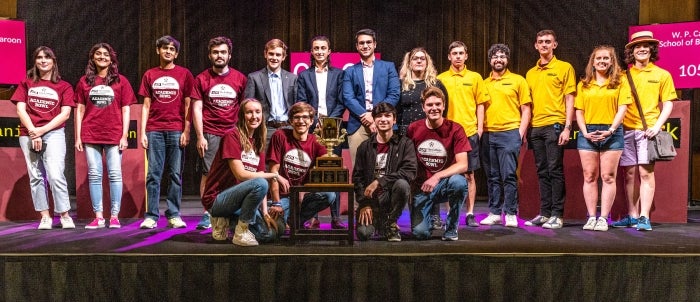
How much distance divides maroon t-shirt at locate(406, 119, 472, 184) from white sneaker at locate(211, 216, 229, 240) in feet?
3.81

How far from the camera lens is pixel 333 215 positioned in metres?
3.90

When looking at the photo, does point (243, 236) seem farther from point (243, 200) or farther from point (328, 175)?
point (328, 175)

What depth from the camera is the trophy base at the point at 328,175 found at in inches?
133

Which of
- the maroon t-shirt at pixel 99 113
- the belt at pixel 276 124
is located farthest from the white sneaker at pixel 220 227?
the maroon t-shirt at pixel 99 113

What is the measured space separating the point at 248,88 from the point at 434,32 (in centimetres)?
323

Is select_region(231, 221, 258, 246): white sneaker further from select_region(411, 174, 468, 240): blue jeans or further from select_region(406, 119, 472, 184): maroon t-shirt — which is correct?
select_region(406, 119, 472, 184): maroon t-shirt

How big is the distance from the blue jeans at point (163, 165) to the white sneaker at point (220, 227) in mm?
695

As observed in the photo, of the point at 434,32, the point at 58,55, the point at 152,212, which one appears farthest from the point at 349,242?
the point at 58,55

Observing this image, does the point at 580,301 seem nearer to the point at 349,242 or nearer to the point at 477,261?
the point at 477,261

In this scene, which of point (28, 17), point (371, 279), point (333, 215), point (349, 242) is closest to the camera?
point (371, 279)

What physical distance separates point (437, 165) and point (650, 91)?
1.62 meters

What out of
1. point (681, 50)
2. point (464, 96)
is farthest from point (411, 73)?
point (681, 50)

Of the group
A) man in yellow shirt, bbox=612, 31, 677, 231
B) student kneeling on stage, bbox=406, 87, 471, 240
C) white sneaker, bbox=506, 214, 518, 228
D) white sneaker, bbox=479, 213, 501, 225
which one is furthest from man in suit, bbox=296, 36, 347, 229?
man in yellow shirt, bbox=612, 31, 677, 231

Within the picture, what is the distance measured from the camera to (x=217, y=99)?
401 centimetres
